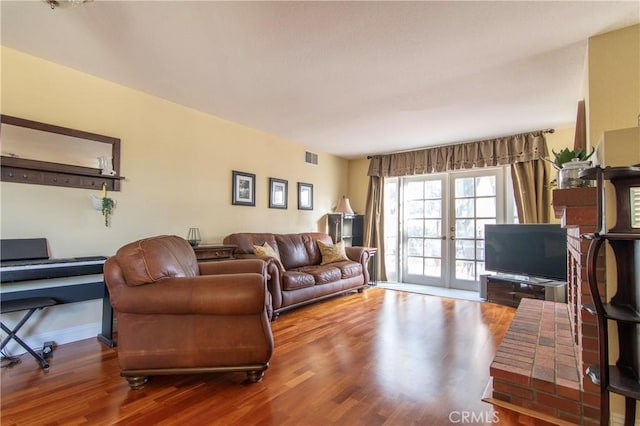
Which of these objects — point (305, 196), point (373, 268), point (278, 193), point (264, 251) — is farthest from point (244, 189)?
point (373, 268)

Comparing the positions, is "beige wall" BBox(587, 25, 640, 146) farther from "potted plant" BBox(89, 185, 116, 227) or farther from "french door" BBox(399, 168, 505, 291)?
"potted plant" BBox(89, 185, 116, 227)

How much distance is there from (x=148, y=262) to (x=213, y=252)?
1.52 m

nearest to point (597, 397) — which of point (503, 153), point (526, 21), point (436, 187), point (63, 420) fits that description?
point (526, 21)

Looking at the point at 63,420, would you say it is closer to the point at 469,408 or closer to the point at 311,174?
the point at 469,408

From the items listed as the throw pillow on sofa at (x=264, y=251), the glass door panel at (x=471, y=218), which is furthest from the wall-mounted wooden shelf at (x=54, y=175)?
the glass door panel at (x=471, y=218)

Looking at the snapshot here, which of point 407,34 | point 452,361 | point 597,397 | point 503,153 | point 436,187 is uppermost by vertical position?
point 407,34

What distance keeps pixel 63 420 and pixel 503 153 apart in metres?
5.23

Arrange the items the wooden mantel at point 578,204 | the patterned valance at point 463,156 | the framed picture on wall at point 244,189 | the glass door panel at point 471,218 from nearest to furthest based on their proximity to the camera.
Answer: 1. the wooden mantel at point 578,204
2. the framed picture on wall at point 244,189
3. the patterned valance at point 463,156
4. the glass door panel at point 471,218

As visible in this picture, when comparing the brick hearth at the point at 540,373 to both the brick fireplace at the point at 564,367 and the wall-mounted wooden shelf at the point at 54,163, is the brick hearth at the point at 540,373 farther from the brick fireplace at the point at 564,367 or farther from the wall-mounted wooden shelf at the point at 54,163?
the wall-mounted wooden shelf at the point at 54,163

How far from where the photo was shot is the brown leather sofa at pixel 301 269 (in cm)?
341

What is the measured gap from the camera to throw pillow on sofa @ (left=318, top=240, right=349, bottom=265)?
15.1ft

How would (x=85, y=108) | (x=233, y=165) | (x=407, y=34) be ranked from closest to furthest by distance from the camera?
(x=407, y=34) < (x=85, y=108) < (x=233, y=165)

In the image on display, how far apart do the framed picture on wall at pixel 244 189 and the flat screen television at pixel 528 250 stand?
3264 millimetres

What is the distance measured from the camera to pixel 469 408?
1724 mm
